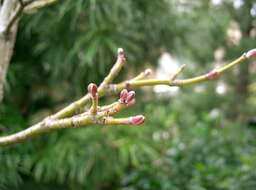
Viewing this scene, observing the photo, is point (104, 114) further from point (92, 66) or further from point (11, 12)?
point (92, 66)

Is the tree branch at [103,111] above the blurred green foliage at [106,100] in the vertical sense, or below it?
below

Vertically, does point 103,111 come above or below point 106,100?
below

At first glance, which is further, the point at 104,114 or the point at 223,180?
the point at 223,180

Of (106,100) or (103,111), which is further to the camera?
(106,100)

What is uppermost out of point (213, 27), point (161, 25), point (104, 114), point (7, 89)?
point (213, 27)

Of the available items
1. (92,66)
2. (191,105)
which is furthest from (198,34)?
(191,105)

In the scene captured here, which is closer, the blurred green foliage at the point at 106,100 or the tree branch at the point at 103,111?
the tree branch at the point at 103,111

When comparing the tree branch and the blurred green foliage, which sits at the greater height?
the blurred green foliage

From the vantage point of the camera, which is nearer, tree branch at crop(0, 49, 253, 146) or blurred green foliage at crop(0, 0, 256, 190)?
tree branch at crop(0, 49, 253, 146)
